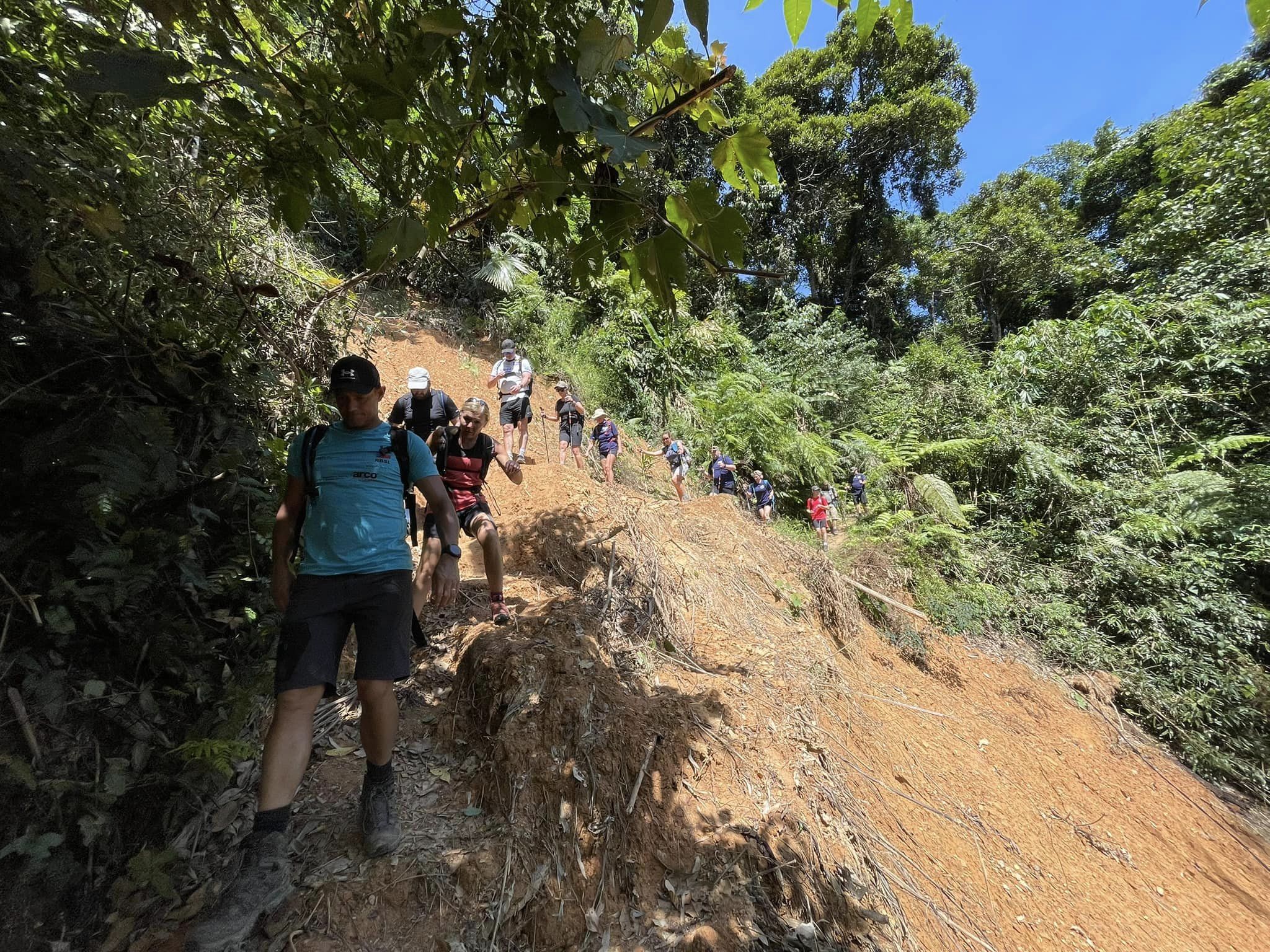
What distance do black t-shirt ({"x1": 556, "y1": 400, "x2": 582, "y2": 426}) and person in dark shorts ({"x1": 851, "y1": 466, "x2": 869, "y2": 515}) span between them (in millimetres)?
6687

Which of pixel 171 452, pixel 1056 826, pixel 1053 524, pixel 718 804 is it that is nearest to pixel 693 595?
pixel 718 804

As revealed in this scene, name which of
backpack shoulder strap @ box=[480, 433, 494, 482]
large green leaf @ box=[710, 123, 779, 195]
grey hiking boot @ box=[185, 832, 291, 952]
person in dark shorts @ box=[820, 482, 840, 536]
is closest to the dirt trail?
grey hiking boot @ box=[185, 832, 291, 952]

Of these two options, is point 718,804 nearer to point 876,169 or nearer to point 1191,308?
point 1191,308

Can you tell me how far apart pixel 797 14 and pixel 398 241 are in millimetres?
976

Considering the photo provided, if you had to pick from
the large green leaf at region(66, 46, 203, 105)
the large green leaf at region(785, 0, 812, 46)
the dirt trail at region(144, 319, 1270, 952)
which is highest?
the large green leaf at region(785, 0, 812, 46)

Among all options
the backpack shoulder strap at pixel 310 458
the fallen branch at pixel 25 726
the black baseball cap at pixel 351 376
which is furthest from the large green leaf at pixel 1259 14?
the fallen branch at pixel 25 726

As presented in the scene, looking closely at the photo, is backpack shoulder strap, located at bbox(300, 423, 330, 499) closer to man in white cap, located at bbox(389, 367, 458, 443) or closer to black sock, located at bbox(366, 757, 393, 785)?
black sock, located at bbox(366, 757, 393, 785)

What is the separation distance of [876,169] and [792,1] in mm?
25615

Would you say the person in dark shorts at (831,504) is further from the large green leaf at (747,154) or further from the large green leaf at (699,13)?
the large green leaf at (699,13)

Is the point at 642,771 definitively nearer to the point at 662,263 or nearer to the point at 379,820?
the point at 379,820

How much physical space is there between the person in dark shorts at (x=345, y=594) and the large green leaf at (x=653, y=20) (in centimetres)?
167

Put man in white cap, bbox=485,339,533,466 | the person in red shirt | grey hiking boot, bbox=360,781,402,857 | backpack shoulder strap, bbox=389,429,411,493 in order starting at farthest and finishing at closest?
1. the person in red shirt
2. man in white cap, bbox=485,339,533,466
3. backpack shoulder strap, bbox=389,429,411,493
4. grey hiking boot, bbox=360,781,402,857

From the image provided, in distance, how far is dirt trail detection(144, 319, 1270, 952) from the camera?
2.06 m

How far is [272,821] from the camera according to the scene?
169 cm
